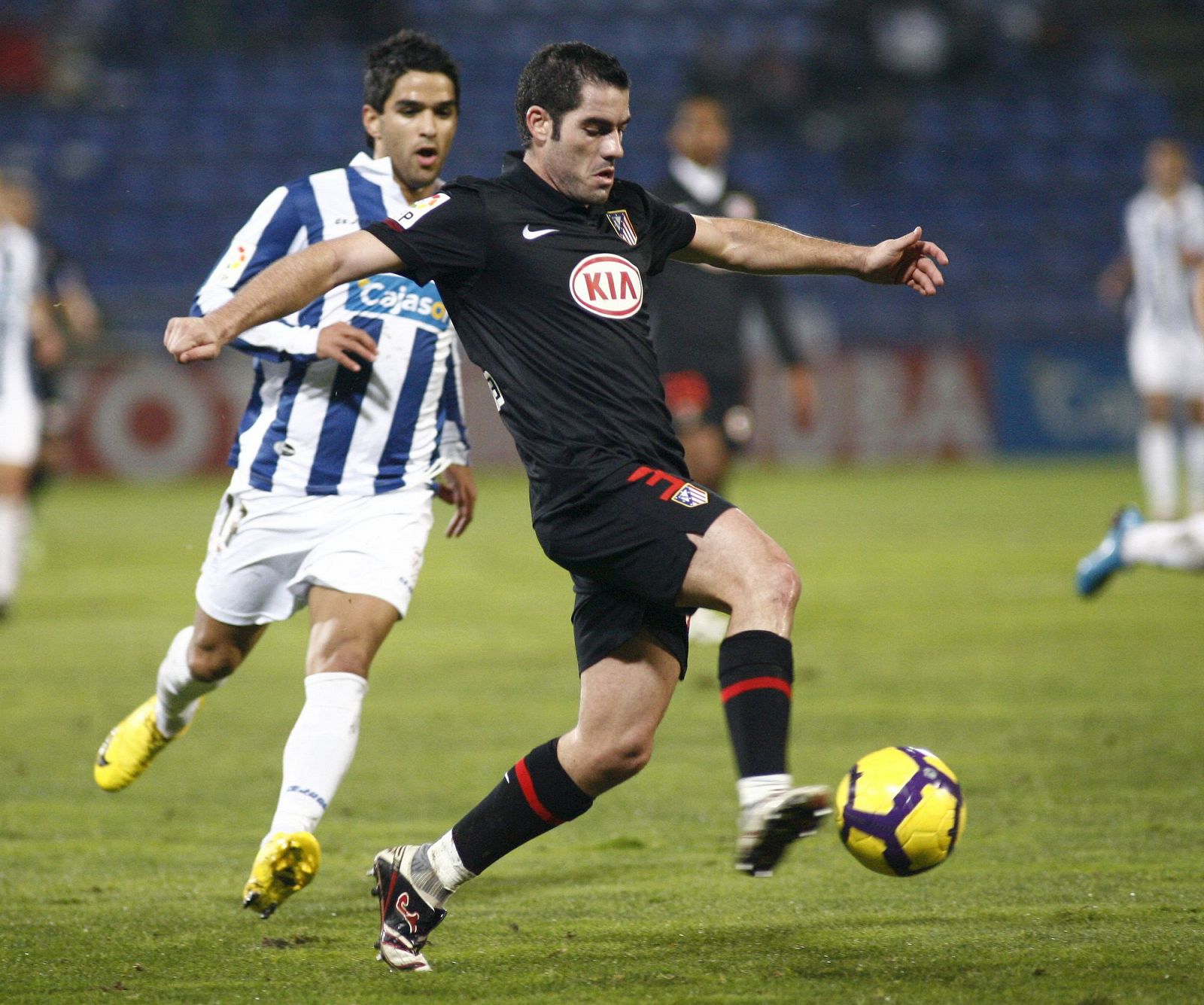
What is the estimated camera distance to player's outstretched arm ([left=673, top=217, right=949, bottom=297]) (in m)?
3.95

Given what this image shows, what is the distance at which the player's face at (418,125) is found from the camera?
181 inches

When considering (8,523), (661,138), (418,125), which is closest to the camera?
(418,125)

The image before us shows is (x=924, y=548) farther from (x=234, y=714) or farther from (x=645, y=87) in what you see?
(x=645, y=87)

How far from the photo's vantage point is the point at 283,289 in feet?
11.2

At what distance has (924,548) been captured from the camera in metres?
12.7

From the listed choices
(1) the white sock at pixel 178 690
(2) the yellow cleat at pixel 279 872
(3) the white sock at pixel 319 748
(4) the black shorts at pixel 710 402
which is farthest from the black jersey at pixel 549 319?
(4) the black shorts at pixel 710 402

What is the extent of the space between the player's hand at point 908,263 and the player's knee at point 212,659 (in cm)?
197

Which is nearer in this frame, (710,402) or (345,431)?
(345,431)

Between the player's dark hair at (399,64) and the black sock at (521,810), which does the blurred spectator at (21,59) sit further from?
the black sock at (521,810)

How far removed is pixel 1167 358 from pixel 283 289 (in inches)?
437

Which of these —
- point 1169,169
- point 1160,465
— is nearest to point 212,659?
point 1160,465

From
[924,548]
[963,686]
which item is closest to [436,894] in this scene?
[963,686]

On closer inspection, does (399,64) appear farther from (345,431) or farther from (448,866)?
(448,866)

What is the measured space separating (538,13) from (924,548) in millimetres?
13966
